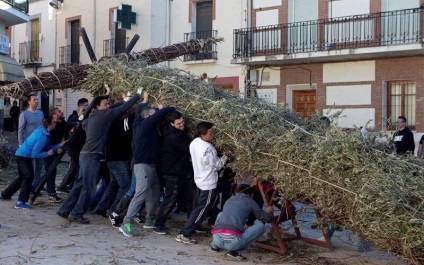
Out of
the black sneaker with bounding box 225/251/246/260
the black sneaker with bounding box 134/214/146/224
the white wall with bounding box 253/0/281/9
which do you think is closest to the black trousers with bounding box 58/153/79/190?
the black sneaker with bounding box 134/214/146/224

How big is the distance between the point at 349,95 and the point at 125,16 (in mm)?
9089

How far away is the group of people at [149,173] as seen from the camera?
636cm

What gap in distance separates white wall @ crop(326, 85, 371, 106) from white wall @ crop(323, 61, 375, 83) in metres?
0.24

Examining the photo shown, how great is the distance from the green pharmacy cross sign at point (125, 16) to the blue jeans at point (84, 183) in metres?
14.8

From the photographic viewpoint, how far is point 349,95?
17.6 metres

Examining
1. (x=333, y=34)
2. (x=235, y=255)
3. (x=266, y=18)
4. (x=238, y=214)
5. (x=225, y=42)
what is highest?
(x=266, y=18)

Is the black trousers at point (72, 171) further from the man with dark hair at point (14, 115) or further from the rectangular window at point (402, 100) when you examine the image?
the man with dark hair at point (14, 115)

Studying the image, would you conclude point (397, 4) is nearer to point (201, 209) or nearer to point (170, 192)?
point (170, 192)

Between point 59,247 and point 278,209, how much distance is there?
2628mm

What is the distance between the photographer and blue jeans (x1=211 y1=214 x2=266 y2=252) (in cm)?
606

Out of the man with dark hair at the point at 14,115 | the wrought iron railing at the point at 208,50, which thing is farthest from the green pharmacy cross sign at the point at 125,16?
the man with dark hair at the point at 14,115

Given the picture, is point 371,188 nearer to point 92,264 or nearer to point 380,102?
point 92,264

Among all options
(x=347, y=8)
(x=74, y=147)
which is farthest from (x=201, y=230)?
(x=347, y=8)

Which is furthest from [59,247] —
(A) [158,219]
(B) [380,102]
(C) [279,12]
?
(C) [279,12]
